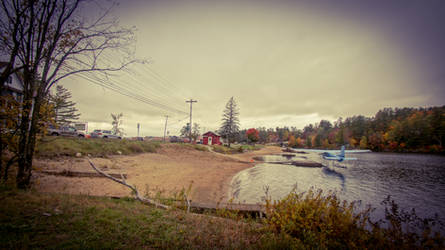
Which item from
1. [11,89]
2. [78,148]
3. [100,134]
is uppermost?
[11,89]

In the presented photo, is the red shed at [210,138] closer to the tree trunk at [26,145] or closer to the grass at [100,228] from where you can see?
the tree trunk at [26,145]

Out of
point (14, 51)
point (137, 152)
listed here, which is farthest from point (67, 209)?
point (137, 152)

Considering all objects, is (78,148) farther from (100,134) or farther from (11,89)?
(100,134)

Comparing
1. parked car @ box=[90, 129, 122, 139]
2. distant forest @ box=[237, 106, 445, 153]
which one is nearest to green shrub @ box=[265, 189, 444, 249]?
parked car @ box=[90, 129, 122, 139]

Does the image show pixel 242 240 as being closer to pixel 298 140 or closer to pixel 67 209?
pixel 67 209

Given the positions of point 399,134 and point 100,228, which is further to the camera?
point 399,134

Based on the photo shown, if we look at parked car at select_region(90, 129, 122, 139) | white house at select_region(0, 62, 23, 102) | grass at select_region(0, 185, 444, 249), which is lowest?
grass at select_region(0, 185, 444, 249)

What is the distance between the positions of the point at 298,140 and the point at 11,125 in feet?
532

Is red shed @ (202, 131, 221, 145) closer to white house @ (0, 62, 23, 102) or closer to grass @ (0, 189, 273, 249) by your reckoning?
white house @ (0, 62, 23, 102)

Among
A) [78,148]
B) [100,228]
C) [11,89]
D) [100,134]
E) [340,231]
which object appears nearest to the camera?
[100,228]

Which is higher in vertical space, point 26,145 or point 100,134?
point 100,134

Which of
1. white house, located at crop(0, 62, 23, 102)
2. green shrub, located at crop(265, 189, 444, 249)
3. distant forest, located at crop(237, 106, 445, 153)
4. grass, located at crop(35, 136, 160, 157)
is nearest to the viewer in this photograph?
green shrub, located at crop(265, 189, 444, 249)

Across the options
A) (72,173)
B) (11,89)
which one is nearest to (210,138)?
(72,173)

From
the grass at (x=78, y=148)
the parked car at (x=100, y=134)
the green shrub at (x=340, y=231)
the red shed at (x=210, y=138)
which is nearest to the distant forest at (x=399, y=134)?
the red shed at (x=210, y=138)
